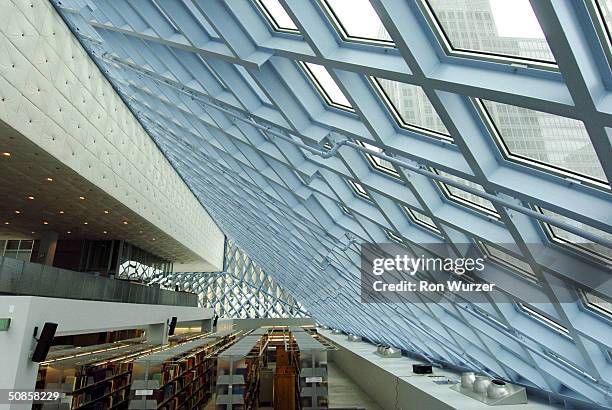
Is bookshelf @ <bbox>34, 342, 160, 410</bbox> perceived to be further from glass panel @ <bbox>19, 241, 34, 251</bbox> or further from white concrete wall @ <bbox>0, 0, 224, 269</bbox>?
glass panel @ <bbox>19, 241, 34, 251</bbox>

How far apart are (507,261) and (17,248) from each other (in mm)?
27786

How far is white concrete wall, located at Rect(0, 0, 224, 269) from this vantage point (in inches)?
442

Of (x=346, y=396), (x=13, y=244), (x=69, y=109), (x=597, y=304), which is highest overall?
(x=69, y=109)

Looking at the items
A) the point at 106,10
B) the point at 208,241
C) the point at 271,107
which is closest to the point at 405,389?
the point at 271,107

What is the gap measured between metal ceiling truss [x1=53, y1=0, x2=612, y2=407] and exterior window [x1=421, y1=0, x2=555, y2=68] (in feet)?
0.30

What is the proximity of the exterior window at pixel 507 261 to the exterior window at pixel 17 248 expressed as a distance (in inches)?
1057

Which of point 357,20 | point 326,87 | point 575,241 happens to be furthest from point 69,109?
point 575,241

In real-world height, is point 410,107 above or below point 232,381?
above

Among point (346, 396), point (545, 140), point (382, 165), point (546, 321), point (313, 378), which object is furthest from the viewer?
point (346, 396)

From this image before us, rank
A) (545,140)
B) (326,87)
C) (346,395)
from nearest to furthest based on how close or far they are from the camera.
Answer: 1. (545,140)
2. (326,87)
3. (346,395)

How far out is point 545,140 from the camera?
4.22 metres

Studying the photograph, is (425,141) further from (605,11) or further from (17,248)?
(17,248)

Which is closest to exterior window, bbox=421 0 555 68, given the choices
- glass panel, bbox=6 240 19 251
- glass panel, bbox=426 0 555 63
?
glass panel, bbox=426 0 555 63

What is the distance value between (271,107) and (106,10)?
5050mm
